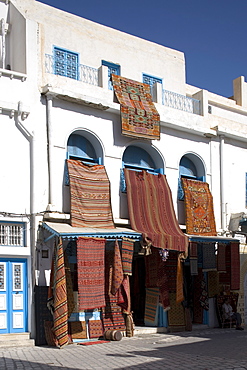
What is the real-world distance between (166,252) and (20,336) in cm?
411

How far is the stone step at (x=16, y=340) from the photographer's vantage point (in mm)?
10914

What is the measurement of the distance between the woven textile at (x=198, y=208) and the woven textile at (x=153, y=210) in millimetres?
634

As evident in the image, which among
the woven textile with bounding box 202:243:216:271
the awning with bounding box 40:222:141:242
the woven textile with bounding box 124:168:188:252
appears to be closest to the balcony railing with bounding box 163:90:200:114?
the woven textile with bounding box 124:168:188:252

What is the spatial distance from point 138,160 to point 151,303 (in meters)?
4.00

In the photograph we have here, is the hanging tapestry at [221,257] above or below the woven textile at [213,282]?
above

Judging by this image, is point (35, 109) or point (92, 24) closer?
point (35, 109)

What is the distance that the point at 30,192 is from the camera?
12.0 m

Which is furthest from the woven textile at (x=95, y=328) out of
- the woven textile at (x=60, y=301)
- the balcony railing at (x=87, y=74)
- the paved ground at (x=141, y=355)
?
the balcony railing at (x=87, y=74)

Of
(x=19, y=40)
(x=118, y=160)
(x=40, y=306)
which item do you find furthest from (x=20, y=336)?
(x=19, y=40)

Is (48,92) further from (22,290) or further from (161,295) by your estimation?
(161,295)

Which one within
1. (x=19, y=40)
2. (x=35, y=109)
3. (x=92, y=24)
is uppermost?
(x=92, y=24)

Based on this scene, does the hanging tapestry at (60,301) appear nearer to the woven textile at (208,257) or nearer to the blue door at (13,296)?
the blue door at (13,296)

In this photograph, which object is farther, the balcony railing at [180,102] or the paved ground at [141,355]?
the balcony railing at [180,102]

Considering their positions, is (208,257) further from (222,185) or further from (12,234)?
(12,234)
